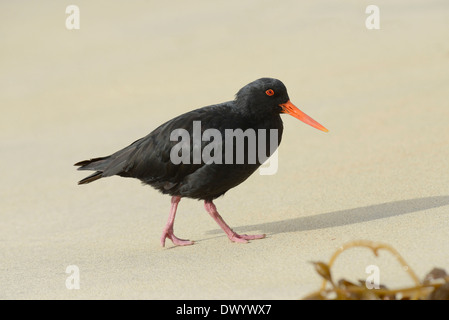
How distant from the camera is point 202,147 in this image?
5316 mm

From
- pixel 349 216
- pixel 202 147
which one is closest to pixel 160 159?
pixel 202 147

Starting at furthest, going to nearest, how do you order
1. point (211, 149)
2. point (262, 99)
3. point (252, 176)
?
1. point (252, 176)
2. point (262, 99)
3. point (211, 149)

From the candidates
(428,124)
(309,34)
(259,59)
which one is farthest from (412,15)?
(428,124)

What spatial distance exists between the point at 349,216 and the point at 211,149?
1.14 m

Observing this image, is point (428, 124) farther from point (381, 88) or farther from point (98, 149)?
point (98, 149)

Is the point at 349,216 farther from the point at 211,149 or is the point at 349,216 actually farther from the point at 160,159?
the point at 160,159

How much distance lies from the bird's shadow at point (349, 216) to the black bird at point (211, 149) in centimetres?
34

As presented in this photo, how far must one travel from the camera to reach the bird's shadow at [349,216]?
5.37m

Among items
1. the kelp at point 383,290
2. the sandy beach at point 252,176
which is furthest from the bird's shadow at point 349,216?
the kelp at point 383,290

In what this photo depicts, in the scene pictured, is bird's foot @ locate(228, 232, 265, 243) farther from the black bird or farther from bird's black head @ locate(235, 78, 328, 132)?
bird's black head @ locate(235, 78, 328, 132)

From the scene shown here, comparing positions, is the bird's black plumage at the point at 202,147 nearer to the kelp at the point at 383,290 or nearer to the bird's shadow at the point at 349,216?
the bird's shadow at the point at 349,216

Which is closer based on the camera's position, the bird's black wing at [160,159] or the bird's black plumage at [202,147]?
the bird's black plumage at [202,147]

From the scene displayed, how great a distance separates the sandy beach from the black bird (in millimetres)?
434

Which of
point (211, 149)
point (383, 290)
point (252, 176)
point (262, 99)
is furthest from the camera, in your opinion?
point (252, 176)
